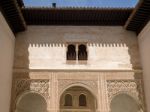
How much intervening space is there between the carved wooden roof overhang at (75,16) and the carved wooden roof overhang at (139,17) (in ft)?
1.21

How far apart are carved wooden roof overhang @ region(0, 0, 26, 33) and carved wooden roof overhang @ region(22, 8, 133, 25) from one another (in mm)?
486

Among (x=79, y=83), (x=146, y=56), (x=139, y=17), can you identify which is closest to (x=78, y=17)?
(x=139, y=17)

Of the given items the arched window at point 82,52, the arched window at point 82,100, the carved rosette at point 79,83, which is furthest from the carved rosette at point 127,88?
the arched window at point 82,100

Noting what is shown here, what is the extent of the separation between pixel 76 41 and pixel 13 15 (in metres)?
2.20

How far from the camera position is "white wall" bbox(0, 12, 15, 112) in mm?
7701

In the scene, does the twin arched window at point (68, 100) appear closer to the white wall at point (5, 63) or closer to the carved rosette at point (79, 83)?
the carved rosette at point (79, 83)

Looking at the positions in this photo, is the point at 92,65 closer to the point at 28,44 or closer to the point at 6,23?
the point at 28,44

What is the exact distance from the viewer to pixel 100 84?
352 inches

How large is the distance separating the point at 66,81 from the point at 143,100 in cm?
243

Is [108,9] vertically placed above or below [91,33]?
above

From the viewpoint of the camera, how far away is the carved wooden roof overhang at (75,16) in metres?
9.09

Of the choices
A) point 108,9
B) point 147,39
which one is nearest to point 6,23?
point 108,9

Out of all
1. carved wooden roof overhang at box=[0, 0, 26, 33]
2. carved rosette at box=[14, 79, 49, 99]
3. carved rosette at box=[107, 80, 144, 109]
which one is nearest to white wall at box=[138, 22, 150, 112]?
carved rosette at box=[107, 80, 144, 109]

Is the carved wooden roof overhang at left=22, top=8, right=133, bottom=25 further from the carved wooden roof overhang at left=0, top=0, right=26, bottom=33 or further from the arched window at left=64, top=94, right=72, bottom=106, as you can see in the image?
the arched window at left=64, top=94, right=72, bottom=106
